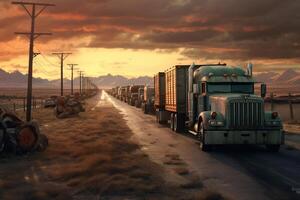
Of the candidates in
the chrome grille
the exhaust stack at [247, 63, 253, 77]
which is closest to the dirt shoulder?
the chrome grille

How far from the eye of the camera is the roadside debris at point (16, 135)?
16.1 metres

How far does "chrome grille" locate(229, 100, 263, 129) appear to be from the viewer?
16.5 m

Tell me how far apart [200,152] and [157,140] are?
484cm

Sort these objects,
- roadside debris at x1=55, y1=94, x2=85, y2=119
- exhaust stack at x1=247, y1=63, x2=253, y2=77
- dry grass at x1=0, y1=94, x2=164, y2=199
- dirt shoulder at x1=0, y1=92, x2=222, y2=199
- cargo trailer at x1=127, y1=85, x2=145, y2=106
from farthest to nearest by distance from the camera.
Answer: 1. cargo trailer at x1=127, y1=85, x2=145, y2=106
2. roadside debris at x1=55, y1=94, x2=85, y2=119
3. exhaust stack at x1=247, y1=63, x2=253, y2=77
4. dry grass at x1=0, y1=94, x2=164, y2=199
5. dirt shoulder at x1=0, y1=92, x2=222, y2=199

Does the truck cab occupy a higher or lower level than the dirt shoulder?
higher

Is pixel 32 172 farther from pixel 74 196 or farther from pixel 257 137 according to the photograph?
pixel 257 137

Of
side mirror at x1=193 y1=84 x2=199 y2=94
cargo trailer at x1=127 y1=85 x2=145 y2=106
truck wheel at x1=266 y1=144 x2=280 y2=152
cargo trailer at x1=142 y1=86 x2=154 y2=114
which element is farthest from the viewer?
cargo trailer at x1=127 y1=85 x2=145 y2=106

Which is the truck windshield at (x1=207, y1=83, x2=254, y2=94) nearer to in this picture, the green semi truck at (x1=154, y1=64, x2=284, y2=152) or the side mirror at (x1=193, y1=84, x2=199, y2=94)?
the green semi truck at (x1=154, y1=64, x2=284, y2=152)

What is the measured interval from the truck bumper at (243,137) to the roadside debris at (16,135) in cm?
645

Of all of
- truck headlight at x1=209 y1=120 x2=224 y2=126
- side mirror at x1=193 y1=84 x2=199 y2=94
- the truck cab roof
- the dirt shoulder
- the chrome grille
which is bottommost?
the dirt shoulder

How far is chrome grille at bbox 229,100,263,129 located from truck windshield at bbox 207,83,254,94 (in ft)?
8.26

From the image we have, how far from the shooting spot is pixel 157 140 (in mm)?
21688

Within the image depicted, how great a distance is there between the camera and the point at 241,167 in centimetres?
1359

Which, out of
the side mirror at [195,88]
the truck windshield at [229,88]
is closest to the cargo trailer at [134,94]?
the side mirror at [195,88]
